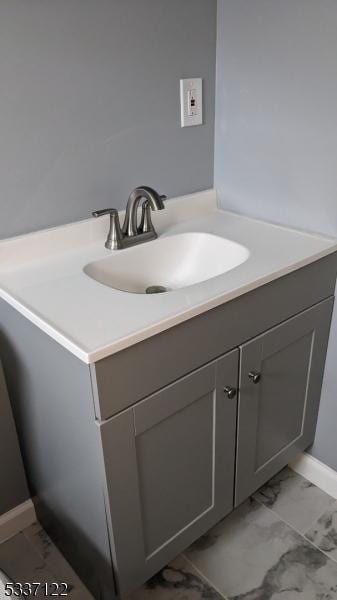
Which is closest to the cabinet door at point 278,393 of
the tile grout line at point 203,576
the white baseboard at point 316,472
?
the white baseboard at point 316,472

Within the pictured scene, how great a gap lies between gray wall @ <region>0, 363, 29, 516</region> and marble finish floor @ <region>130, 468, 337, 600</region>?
0.45 metres

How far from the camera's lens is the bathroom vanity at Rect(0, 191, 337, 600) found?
0.96m

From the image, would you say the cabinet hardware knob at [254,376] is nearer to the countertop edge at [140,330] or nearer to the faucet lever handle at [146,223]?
the countertop edge at [140,330]

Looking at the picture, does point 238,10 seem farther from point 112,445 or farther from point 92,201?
point 112,445

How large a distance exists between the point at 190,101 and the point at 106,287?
0.69m

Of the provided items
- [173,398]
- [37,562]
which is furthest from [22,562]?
[173,398]

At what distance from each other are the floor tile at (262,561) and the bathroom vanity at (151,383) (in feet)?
0.56

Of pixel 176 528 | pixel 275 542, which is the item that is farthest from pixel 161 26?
pixel 275 542

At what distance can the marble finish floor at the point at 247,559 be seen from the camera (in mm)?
1343

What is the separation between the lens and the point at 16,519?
1.50 m

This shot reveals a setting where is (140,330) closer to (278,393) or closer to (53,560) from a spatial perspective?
(278,393)

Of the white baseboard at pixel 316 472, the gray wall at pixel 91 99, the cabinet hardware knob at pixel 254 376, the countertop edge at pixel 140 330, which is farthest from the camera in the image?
the white baseboard at pixel 316 472

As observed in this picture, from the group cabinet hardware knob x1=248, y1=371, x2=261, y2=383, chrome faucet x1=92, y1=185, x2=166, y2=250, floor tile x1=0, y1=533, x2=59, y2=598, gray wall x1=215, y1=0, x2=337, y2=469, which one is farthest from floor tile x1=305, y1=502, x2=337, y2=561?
chrome faucet x1=92, y1=185, x2=166, y2=250

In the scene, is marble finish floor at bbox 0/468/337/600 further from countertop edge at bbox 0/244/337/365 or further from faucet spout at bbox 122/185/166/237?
faucet spout at bbox 122/185/166/237
